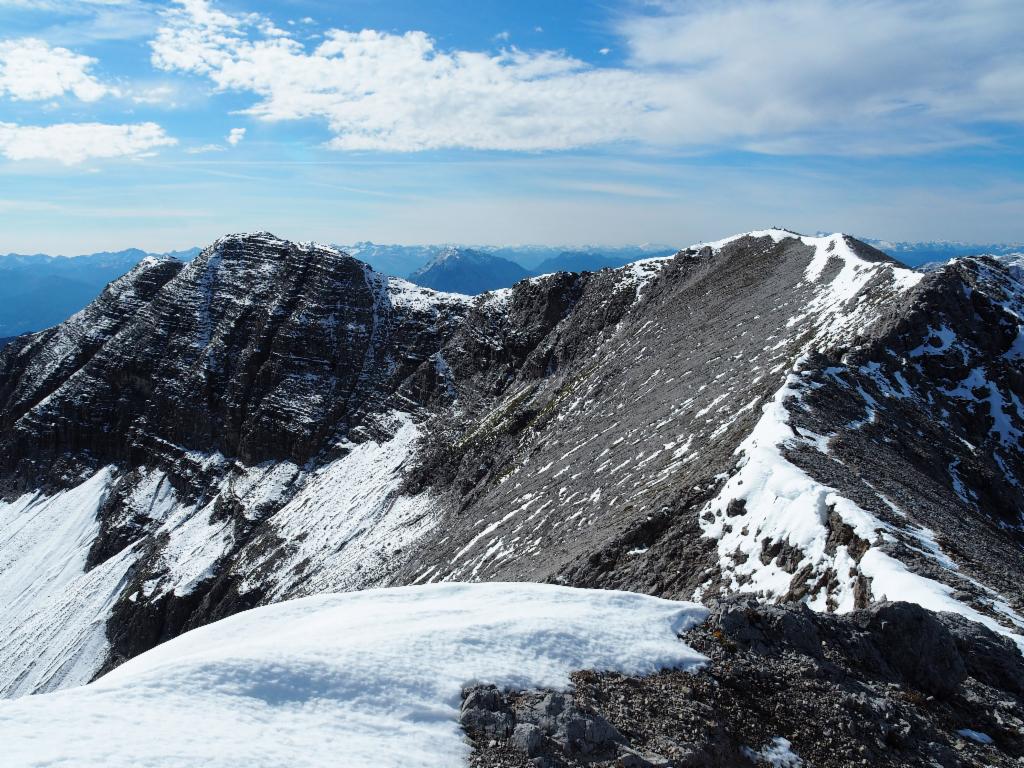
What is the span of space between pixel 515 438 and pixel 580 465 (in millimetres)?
26558

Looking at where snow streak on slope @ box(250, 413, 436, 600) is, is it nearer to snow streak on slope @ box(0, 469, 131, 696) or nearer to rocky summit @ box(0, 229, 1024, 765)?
rocky summit @ box(0, 229, 1024, 765)

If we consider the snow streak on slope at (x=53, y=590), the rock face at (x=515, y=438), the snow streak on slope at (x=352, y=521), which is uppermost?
the rock face at (x=515, y=438)

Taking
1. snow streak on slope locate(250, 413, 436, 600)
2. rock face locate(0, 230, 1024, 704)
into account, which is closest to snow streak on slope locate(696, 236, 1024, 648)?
rock face locate(0, 230, 1024, 704)

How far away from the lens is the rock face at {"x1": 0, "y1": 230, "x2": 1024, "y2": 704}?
958 inches

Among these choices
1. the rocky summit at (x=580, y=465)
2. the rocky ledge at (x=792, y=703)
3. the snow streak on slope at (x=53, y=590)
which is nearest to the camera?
the rocky ledge at (x=792, y=703)

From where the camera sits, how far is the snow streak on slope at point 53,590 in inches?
3378

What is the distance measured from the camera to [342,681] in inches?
494

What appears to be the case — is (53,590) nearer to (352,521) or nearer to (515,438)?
(352,521)

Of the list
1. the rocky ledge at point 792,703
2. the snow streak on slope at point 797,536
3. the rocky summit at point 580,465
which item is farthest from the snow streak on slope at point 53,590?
the rocky ledge at point 792,703

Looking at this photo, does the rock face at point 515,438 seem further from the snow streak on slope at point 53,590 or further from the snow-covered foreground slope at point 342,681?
the snow-covered foreground slope at point 342,681

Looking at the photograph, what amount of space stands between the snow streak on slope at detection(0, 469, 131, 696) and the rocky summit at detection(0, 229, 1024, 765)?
1.56ft

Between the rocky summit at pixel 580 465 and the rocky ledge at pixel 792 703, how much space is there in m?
0.06

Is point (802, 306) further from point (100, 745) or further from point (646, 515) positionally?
point (100, 745)

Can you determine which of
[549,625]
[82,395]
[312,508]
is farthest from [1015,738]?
A: [82,395]
